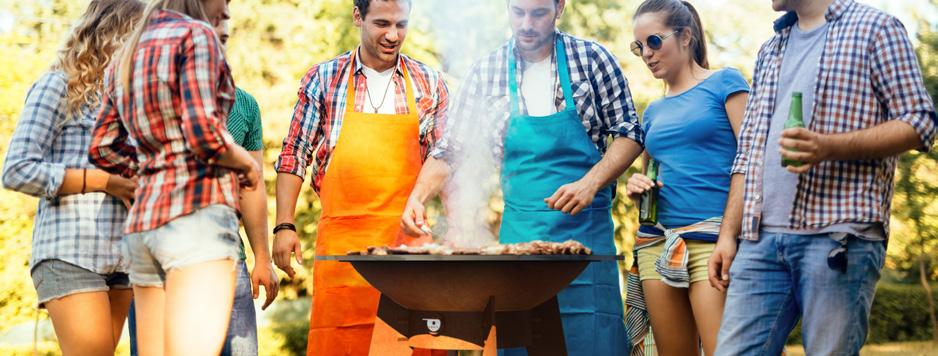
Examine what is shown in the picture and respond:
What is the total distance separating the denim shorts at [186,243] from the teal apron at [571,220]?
1788 millimetres

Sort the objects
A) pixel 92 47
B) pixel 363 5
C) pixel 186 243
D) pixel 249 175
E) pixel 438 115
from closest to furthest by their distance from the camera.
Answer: pixel 186 243 < pixel 249 175 < pixel 92 47 < pixel 363 5 < pixel 438 115

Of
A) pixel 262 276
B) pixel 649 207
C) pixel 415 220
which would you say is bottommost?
pixel 262 276

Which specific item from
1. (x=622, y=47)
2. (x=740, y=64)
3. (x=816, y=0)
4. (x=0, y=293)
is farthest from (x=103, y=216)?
(x=740, y=64)

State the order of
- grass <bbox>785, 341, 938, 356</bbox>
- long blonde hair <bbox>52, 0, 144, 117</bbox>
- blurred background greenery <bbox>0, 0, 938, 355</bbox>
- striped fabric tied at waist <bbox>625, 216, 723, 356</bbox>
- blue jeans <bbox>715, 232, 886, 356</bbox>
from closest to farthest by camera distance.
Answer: blue jeans <bbox>715, 232, 886, 356</bbox> < long blonde hair <bbox>52, 0, 144, 117</bbox> < striped fabric tied at waist <bbox>625, 216, 723, 356</bbox> < blurred background greenery <bbox>0, 0, 938, 355</bbox> < grass <bbox>785, 341, 938, 356</bbox>

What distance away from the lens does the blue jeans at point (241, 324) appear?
12.0 feet

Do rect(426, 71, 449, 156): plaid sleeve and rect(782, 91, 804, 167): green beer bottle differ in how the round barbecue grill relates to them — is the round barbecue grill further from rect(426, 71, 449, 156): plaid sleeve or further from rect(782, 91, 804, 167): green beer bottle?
rect(426, 71, 449, 156): plaid sleeve

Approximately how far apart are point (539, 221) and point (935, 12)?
28.5ft

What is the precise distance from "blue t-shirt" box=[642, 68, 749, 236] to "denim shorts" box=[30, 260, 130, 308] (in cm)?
230

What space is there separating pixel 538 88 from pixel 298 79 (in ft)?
20.3

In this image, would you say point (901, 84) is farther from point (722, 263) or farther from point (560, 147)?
point (560, 147)

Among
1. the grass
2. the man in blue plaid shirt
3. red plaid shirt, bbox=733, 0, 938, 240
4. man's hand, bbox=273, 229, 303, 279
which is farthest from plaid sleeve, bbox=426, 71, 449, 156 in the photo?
the grass

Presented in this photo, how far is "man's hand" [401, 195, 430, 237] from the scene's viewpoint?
163 inches

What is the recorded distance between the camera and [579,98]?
428cm


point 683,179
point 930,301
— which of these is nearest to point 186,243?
point 683,179
